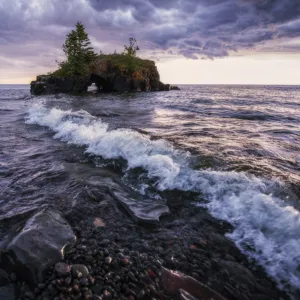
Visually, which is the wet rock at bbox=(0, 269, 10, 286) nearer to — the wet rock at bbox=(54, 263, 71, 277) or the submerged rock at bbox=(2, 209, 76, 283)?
the submerged rock at bbox=(2, 209, 76, 283)

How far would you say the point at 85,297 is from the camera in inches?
108

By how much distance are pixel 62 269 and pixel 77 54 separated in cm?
5980

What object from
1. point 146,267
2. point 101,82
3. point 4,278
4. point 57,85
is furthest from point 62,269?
point 101,82

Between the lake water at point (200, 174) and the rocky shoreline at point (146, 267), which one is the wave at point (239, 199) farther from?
the rocky shoreline at point (146, 267)

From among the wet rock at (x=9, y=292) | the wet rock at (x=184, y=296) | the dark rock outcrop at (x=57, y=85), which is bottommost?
the wet rock at (x=184, y=296)

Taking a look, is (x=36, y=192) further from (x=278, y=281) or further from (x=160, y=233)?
(x=278, y=281)

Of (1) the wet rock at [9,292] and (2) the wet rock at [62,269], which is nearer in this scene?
(1) the wet rock at [9,292]

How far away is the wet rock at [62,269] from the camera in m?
3.03

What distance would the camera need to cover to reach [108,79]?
55.8 m

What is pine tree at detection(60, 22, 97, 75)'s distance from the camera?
54625 mm

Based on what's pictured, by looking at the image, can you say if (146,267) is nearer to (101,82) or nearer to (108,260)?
(108,260)

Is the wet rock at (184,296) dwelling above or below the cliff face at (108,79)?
below

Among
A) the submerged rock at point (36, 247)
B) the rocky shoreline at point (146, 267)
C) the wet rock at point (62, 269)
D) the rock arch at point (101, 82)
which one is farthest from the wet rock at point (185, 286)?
the rock arch at point (101, 82)

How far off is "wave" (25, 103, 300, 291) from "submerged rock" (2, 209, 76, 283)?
2706 millimetres
